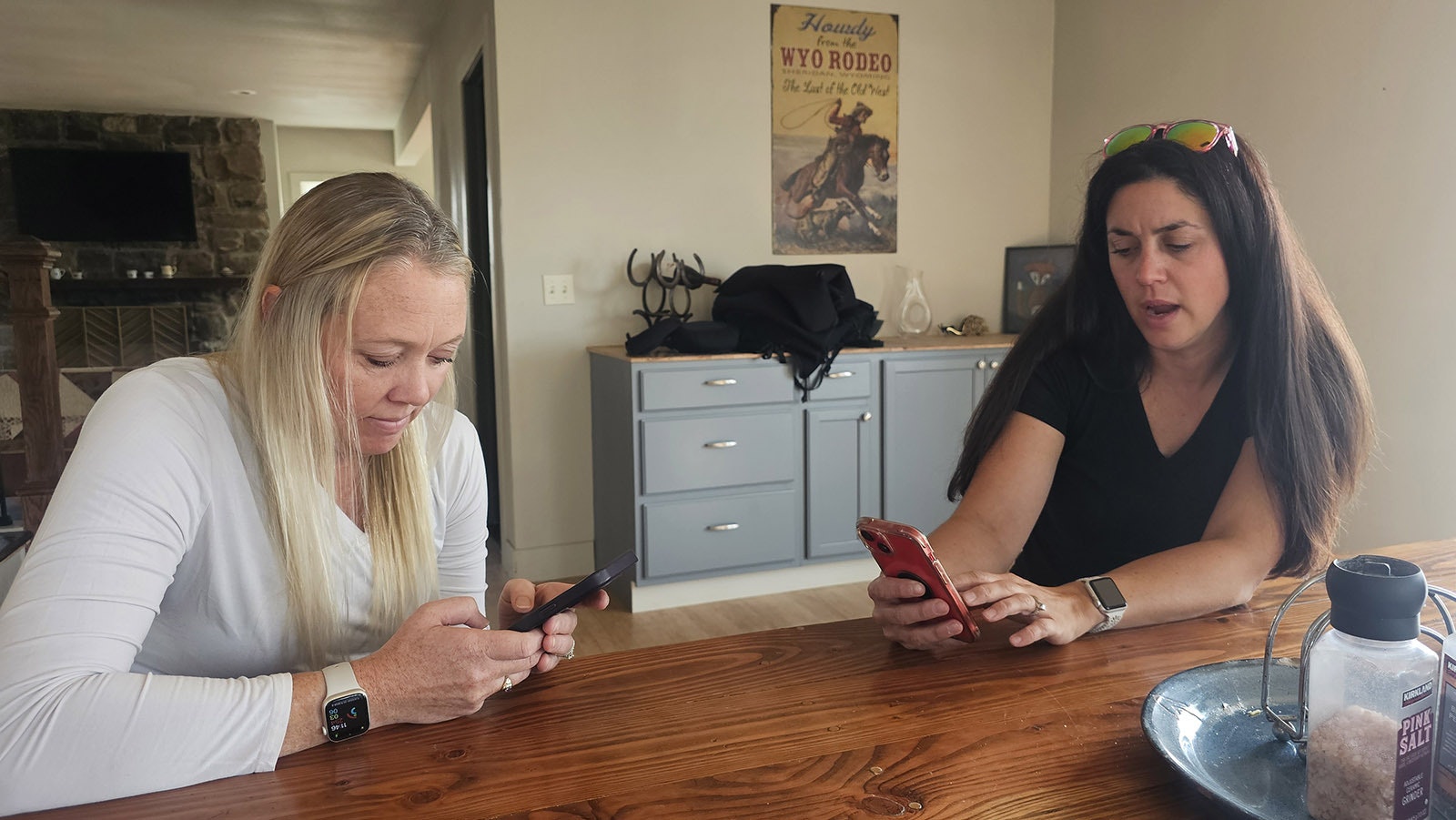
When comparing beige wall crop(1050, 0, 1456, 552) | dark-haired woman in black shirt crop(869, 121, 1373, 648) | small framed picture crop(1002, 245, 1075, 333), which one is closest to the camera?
dark-haired woman in black shirt crop(869, 121, 1373, 648)

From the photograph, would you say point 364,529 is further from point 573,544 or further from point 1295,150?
point 1295,150

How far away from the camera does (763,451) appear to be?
137 inches

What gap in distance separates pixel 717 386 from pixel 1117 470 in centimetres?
196

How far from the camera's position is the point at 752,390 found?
11.2 feet

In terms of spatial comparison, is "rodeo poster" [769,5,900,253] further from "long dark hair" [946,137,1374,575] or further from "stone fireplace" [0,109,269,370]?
"stone fireplace" [0,109,269,370]

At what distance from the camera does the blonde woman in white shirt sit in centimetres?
81

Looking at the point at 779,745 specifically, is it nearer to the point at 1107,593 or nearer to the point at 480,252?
the point at 1107,593

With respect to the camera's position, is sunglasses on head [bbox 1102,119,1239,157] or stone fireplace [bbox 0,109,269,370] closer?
sunglasses on head [bbox 1102,119,1239,157]

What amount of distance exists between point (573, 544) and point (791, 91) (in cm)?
199

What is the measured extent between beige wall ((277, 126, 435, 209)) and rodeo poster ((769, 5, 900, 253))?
6.41m

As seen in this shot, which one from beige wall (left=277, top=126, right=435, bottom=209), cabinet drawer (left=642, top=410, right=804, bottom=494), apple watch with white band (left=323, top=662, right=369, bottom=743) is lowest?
cabinet drawer (left=642, top=410, right=804, bottom=494)

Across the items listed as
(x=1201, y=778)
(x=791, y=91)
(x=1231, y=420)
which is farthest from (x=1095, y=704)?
(x=791, y=91)

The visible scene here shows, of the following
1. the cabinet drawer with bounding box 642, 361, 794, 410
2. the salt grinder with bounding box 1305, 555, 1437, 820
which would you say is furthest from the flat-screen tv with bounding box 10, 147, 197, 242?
the salt grinder with bounding box 1305, 555, 1437, 820

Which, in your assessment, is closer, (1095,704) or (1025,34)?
(1095,704)
